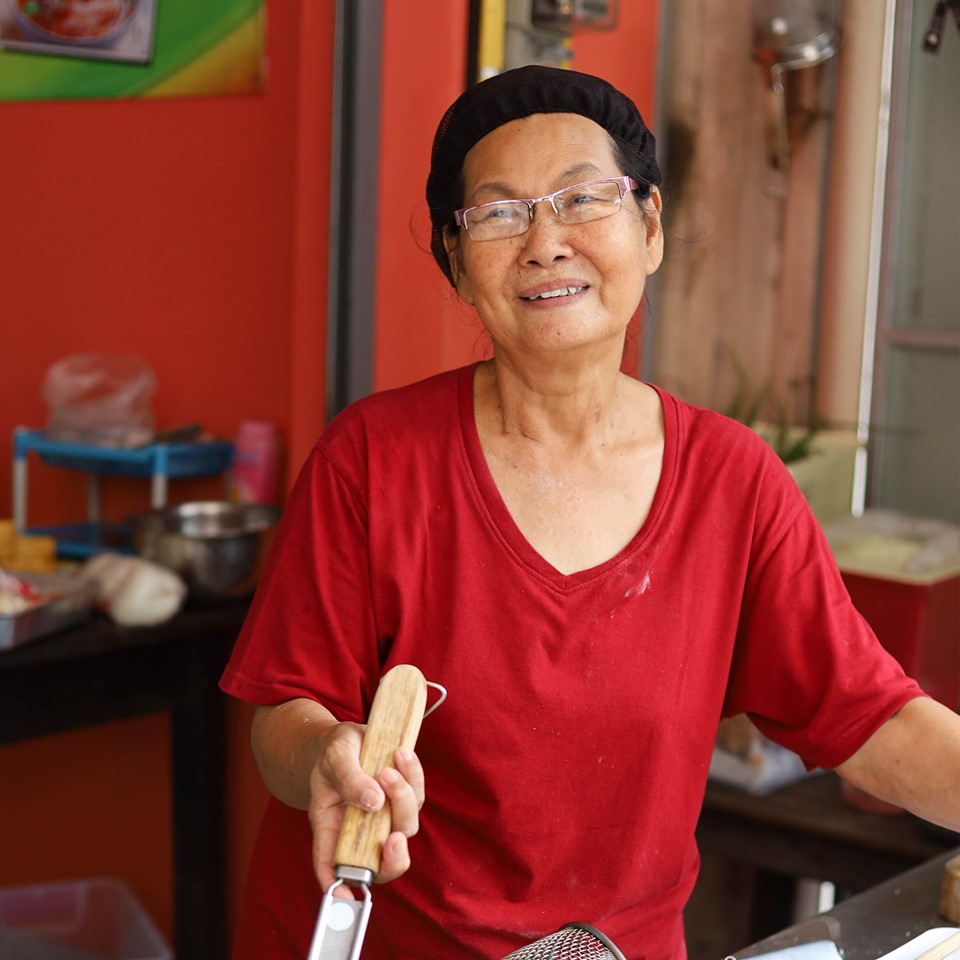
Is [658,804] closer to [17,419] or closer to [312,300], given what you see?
[312,300]

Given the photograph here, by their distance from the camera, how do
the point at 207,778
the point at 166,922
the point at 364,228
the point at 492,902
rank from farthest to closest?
1. the point at 166,922
2. the point at 207,778
3. the point at 364,228
4. the point at 492,902

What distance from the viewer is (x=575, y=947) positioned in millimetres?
1057

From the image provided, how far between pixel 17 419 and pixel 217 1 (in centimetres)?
116

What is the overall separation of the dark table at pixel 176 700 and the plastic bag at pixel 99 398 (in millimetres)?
546

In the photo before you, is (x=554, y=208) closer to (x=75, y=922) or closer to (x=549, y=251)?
(x=549, y=251)

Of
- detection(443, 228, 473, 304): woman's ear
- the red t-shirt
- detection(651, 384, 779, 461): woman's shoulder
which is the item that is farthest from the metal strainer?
detection(443, 228, 473, 304): woman's ear

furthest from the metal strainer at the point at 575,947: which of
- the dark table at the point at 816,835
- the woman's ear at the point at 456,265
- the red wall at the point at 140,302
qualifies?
the red wall at the point at 140,302

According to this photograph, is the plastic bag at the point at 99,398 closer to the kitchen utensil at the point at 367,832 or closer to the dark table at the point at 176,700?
the dark table at the point at 176,700

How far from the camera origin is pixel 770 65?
2676 mm

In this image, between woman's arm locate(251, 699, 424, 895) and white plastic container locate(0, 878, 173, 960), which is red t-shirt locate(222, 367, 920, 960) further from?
white plastic container locate(0, 878, 173, 960)

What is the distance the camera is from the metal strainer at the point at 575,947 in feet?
3.42

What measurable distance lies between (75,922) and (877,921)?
2.09 metres

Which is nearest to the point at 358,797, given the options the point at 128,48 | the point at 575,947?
the point at 575,947

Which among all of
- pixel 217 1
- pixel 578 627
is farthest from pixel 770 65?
pixel 578 627
